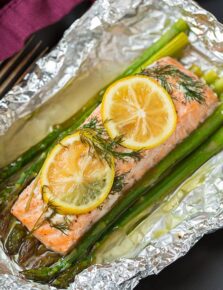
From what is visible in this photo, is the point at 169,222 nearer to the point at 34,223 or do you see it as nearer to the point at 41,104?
the point at 34,223

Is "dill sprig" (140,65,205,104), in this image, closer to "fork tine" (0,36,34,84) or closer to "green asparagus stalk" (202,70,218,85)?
"green asparagus stalk" (202,70,218,85)

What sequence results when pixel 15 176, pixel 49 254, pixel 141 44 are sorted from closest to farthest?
1. pixel 49 254
2. pixel 15 176
3. pixel 141 44

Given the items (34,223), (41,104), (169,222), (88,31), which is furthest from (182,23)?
(34,223)

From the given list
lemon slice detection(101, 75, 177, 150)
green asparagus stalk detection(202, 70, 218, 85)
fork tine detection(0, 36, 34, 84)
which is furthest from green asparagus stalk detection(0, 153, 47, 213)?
green asparagus stalk detection(202, 70, 218, 85)

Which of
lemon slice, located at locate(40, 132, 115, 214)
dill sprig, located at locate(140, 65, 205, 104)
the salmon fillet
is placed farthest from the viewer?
dill sprig, located at locate(140, 65, 205, 104)

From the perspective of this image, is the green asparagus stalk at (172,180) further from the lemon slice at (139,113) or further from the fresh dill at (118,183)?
the lemon slice at (139,113)

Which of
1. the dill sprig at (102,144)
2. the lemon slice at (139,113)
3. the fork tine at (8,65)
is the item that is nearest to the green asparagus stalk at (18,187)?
the dill sprig at (102,144)
